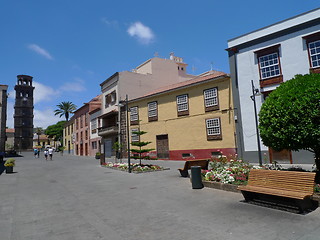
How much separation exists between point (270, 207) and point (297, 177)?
43.2 inches

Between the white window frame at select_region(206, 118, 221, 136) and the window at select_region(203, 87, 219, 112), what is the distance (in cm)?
110

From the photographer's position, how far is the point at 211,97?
22547 millimetres

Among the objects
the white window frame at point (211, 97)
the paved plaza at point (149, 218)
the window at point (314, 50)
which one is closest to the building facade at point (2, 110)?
the white window frame at point (211, 97)

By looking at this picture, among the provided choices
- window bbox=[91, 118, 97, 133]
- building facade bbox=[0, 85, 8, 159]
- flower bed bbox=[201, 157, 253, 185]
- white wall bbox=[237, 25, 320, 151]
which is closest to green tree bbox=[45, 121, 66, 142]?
building facade bbox=[0, 85, 8, 159]

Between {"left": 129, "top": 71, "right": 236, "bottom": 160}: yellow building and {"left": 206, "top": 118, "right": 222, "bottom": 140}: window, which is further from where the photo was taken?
{"left": 206, "top": 118, "right": 222, "bottom": 140}: window

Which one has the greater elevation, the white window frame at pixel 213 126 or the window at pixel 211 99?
the window at pixel 211 99

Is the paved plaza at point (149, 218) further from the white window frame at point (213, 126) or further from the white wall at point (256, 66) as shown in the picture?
the white window frame at point (213, 126)

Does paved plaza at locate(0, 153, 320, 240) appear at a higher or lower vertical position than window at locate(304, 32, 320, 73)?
lower

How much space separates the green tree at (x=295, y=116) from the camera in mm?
7441

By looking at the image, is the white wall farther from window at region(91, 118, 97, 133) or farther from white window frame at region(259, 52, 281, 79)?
window at region(91, 118, 97, 133)

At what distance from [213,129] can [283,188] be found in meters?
16.0


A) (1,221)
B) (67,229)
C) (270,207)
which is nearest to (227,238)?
(270,207)

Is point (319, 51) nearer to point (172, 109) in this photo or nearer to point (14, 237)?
point (172, 109)

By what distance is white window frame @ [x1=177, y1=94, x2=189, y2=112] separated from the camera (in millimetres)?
24822
